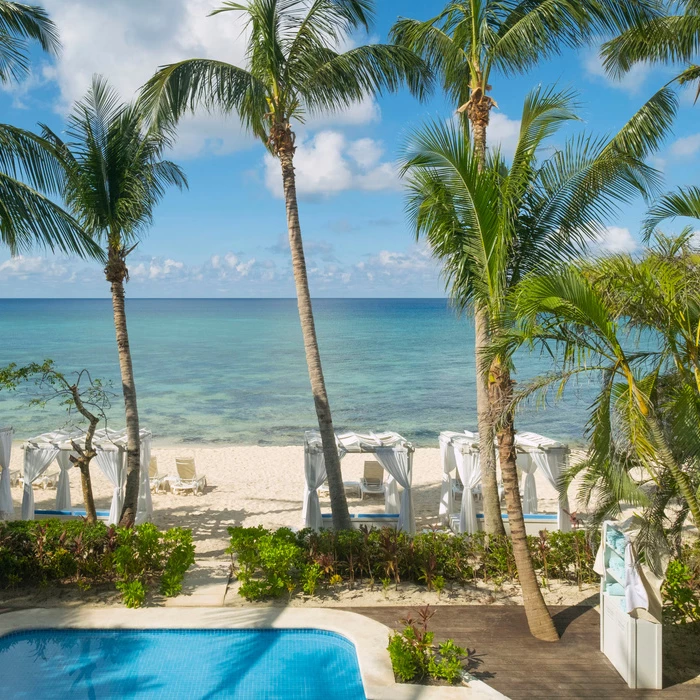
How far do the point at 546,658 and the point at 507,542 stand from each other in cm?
235

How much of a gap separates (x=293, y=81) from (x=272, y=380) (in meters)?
37.3

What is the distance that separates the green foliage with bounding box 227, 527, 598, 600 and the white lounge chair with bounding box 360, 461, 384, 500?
5028 mm

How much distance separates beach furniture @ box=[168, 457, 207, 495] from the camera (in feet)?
48.5

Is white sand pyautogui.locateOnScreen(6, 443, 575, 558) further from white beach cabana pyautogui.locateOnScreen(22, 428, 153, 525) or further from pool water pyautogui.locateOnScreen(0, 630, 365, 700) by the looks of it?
pool water pyautogui.locateOnScreen(0, 630, 365, 700)

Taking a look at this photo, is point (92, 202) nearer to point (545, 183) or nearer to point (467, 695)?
point (545, 183)

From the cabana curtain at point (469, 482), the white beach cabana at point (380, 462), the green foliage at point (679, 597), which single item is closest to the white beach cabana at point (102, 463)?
the white beach cabana at point (380, 462)

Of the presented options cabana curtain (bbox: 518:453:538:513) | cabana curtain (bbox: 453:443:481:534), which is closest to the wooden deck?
cabana curtain (bbox: 453:443:481:534)

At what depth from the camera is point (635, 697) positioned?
6.16m

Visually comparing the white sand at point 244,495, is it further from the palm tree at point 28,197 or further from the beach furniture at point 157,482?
the palm tree at point 28,197

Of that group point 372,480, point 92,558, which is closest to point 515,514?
point 92,558

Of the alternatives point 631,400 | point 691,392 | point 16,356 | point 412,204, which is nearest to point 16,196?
point 412,204

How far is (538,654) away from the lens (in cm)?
699

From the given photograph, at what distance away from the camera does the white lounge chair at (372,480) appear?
14.4m

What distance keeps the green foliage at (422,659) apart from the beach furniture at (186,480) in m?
8.89
